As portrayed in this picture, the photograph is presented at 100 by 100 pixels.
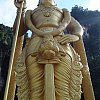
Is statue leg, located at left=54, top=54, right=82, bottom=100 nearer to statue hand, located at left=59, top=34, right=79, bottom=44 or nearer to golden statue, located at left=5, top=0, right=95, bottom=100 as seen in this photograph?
golden statue, located at left=5, top=0, right=95, bottom=100

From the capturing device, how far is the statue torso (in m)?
5.27

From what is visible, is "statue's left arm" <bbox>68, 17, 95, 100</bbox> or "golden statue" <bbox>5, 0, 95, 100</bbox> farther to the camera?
"statue's left arm" <bbox>68, 17, 95, 100</bbox>

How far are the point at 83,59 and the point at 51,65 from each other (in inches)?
33.3

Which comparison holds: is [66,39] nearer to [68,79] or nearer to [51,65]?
[51,65]

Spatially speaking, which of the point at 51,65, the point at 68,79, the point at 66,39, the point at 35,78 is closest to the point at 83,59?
the point at 66,39

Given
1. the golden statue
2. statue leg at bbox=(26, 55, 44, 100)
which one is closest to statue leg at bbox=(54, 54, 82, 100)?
the golden statue

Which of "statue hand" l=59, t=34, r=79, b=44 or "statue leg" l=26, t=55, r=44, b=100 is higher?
"statue hand" l=59, t=34, r=79, b=44

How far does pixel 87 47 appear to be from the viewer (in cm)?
2309

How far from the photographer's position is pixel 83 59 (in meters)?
5.36

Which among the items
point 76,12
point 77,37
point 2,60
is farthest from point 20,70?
point 76,12

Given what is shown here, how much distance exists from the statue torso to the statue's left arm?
278 mm

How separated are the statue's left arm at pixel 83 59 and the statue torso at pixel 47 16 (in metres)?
0.28

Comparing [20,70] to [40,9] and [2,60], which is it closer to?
[40,9]

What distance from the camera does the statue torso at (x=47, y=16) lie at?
207 inches
